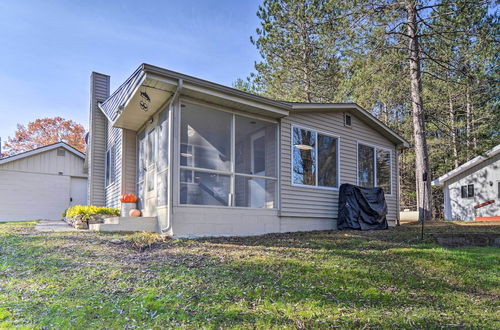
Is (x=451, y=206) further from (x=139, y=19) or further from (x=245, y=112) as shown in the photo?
(x=139, y=19)

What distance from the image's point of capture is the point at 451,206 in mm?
17406

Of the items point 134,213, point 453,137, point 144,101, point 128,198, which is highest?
point 453,137

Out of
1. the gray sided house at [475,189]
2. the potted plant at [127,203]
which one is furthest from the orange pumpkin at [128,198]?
the gray sided house at [475,189]

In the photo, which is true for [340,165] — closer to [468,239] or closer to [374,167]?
[374,167]

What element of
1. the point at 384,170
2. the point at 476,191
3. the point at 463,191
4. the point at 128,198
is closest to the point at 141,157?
the point at 128,198

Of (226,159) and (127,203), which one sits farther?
(127,203)

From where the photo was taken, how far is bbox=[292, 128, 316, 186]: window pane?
26.4 ft

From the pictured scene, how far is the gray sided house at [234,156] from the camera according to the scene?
6.27 m

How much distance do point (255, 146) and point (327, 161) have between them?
6.77ft

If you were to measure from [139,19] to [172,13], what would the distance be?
1115 millimetres

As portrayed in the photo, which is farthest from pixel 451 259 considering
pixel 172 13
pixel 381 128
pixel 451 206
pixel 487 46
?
pixel 451 206

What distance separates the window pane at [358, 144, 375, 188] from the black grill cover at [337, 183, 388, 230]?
0.67 metres

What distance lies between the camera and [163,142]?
684 centimetres

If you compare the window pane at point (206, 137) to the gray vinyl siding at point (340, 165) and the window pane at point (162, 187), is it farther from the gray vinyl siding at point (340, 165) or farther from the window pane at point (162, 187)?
the gray vinyl siding at point (340, 165)
